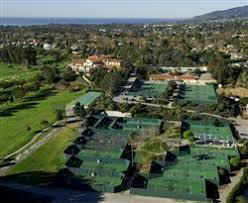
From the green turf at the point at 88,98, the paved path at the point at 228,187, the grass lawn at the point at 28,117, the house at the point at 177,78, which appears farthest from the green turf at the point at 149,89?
the paved path at the point at 228,187

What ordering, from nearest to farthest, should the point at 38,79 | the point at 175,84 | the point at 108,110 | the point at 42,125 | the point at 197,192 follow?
the point at 197,192
the point at 42,125
the point at 108,110
the point at 175,84
the point at 38,79

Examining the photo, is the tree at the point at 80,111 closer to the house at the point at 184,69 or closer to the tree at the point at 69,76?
the tree at the point at 69,76

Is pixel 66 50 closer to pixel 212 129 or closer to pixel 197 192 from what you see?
pixel 212 129

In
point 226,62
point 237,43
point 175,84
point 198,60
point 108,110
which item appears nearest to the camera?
point 108,110

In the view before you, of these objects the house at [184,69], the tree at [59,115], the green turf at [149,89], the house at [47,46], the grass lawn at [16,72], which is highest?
the house at [47,46]

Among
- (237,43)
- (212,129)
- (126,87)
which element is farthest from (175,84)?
(237,43)
